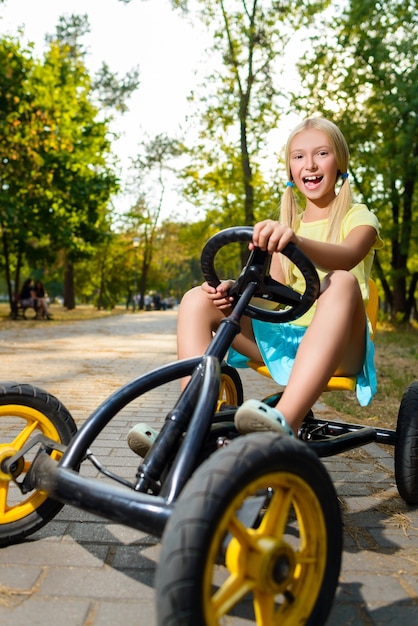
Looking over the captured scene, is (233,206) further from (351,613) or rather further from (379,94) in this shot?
(351,613)

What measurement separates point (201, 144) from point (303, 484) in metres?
20.1

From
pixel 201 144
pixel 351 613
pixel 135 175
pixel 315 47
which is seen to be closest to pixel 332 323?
pixel 351 613

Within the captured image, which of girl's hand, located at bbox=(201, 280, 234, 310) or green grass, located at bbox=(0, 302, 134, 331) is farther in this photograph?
green grass, located at bbox=(0, 302, 134, 331)

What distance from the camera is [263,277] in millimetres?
2182

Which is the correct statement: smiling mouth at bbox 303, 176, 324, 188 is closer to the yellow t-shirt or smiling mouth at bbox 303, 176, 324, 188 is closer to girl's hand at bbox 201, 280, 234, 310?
the yellow t-shirt

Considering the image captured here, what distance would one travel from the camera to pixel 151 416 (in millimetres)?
4582

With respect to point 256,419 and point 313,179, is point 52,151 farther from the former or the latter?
point 256,419

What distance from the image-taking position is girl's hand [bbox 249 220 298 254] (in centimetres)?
196

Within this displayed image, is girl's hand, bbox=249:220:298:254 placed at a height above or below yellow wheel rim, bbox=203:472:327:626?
above

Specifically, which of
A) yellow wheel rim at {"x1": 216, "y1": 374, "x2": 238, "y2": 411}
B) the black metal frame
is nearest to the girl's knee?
the black metal frame

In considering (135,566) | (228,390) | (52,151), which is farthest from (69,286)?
(135,566)

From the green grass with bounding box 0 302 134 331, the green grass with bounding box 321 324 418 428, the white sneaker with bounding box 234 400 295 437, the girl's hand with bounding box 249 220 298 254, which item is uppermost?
the girl's hand with bounding box 249 220 298 254

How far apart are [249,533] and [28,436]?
1023mm

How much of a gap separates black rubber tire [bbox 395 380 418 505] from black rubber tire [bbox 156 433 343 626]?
111cm
